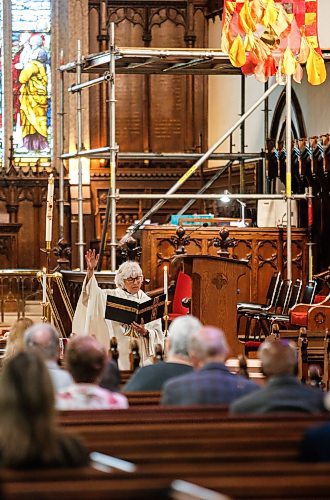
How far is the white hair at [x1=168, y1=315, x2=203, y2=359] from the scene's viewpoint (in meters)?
6.49

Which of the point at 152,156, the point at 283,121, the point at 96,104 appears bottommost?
the point at 152,156

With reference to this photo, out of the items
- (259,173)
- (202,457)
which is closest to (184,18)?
(259,173)

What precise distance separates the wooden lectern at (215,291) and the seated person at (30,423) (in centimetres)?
755

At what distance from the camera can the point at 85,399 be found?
18.2 ft

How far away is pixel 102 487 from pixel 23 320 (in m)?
4.32

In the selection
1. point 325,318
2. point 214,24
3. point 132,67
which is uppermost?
point 214,24

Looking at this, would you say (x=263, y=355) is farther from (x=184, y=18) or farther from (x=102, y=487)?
(x=184, y=18)

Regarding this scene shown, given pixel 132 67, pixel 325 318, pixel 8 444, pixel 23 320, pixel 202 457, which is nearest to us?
pixel 8 444

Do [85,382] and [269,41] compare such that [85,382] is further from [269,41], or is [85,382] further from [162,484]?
[269,41]

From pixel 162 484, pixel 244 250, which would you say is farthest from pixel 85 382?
pixel 244 250

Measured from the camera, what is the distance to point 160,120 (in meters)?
20.4

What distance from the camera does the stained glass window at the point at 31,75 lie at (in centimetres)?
2086

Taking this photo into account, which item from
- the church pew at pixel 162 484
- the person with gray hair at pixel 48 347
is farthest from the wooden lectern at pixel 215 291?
the church pew at pixel 162 484

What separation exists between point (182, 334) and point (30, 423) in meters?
2.92
